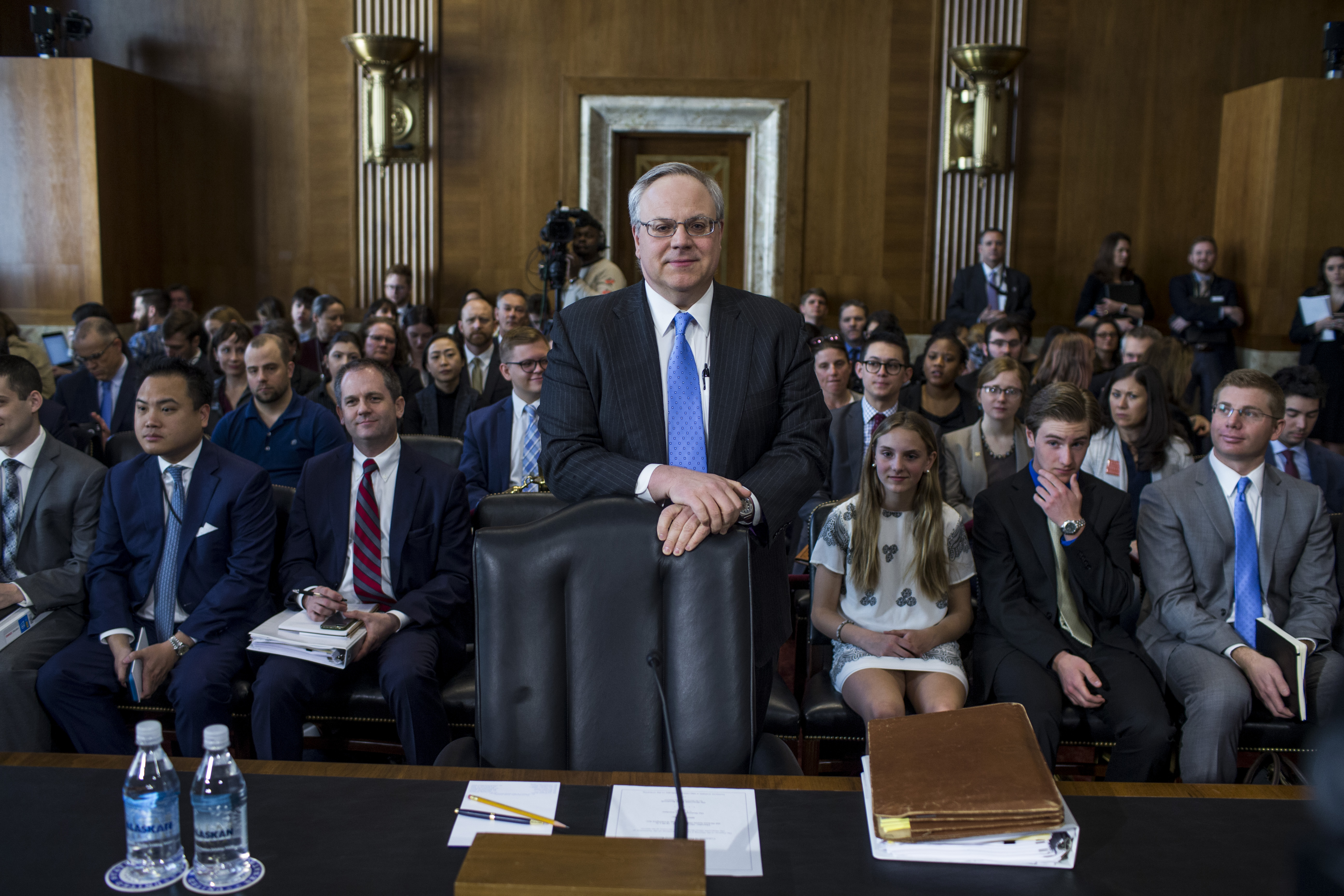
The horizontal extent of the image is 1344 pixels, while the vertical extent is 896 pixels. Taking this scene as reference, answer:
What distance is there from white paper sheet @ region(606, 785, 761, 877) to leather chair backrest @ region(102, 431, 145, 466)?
2.65 meters

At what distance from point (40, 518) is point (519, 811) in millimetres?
2266

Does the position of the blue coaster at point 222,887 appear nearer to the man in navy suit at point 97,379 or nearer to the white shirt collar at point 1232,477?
the white shirt collar at point 1232,477

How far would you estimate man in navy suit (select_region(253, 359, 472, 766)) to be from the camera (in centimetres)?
282

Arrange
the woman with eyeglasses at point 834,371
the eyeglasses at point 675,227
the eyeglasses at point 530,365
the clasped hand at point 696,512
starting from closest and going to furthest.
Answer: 1. the clasped hand at point 696,512
2. the eyeglasses at point 675,227
3. the eyeglasses at point 530,365
4. the woman with eyeglasses at point 834,371

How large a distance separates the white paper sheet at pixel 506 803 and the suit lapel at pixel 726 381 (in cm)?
66

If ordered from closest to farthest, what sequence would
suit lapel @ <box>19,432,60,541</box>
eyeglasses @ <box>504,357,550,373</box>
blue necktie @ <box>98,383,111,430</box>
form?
1. suit lapel @ <box>19,432,60,541</box>
2. eyeglasses @ <box>504,357,550,373</box>
3. blue necktie @ <box>98,383,111,430</box>

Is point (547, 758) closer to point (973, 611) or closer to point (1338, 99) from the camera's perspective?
point (973, 611)

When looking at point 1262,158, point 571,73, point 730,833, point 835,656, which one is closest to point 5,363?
point 835,656

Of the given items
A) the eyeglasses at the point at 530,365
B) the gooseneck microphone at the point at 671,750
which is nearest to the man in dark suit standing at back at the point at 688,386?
the gooseneck microphone at the point at 671,750

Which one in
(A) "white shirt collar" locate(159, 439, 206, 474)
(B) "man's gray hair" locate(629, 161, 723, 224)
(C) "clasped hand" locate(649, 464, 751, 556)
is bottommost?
(A) "white shirt collar" locate(159, 439, 206, 474)

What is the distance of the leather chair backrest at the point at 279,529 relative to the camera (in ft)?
10.1

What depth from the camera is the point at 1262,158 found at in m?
7.37

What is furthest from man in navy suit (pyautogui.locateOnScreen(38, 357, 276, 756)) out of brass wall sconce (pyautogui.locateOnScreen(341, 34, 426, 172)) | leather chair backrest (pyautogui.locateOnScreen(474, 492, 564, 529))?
brass wall sconce (pyautogui.locateOnScreen(341, 34, 426, 172))

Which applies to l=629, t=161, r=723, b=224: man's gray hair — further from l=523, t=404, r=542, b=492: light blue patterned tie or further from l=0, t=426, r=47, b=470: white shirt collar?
l=0, t=426, r=47, b=470: white shirt collar
